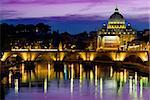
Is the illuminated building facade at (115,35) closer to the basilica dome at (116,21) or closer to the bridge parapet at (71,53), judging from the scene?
the basilica dome at (116,21)

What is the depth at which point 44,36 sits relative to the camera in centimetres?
1689

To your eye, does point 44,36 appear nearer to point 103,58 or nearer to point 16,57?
point 16,57

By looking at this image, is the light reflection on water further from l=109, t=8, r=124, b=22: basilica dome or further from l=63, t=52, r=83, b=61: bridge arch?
l=109, t=8, r=124, b=22: basilica dome

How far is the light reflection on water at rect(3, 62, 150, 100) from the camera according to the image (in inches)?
354


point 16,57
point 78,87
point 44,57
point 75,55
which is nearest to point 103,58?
point 75,55

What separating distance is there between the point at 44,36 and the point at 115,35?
13.0 feet

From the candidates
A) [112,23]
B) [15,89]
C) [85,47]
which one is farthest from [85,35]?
[15,89]

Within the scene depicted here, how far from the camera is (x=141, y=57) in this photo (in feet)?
48.7

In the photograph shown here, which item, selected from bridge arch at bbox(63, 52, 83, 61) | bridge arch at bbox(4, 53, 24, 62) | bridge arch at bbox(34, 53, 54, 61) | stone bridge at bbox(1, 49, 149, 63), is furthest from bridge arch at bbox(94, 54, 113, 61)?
bridge arch at bbox(4, 53, 24, 62)

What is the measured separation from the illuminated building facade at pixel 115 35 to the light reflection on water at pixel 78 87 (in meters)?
6.29

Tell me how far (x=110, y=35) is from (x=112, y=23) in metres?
2.53

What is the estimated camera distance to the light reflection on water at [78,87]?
899 cm

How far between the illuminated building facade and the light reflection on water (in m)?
6.29

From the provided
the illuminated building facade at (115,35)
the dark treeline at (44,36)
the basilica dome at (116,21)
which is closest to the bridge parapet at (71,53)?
the dark treeline at (44,36)
